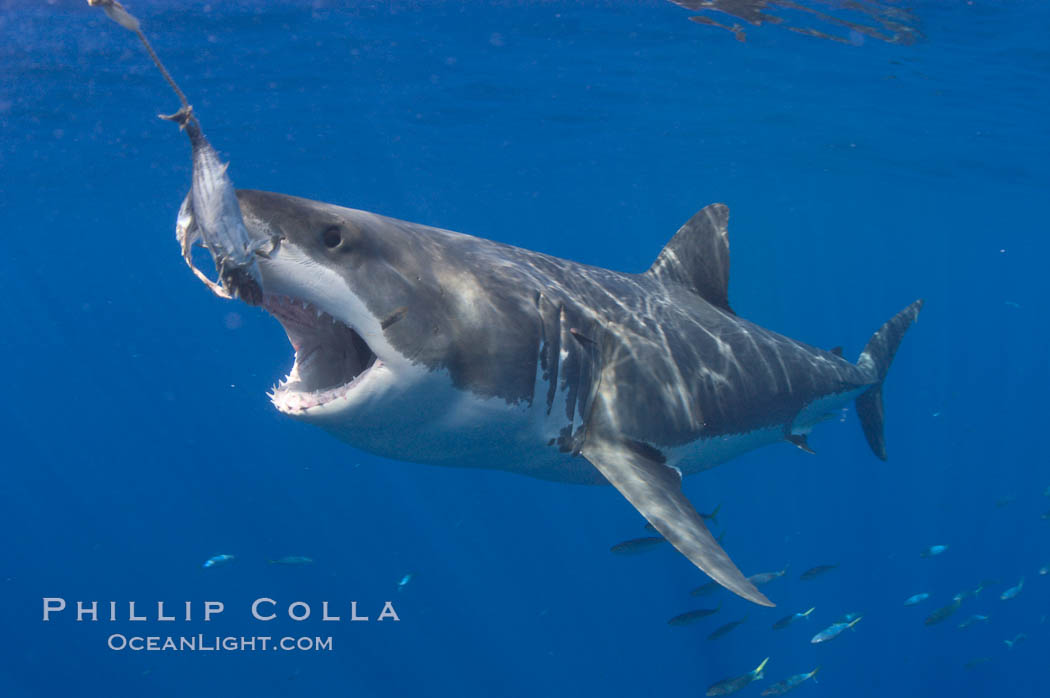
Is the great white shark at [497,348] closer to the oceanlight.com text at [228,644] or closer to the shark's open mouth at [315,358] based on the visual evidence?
the shark's open mouth at [315,358]

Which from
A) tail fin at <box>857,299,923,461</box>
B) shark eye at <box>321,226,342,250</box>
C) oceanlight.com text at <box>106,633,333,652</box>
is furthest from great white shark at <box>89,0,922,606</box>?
oceanlight.com text at <box>106,633,333,652</box>

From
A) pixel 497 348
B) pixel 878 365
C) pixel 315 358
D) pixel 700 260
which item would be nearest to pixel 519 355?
pixel 497 348

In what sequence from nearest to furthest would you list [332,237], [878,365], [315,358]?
[332,237] < [315,358] < [878,365]

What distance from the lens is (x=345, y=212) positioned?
310cm

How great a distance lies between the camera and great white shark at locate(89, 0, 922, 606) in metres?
2.72

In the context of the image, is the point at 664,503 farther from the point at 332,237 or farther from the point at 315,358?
the point at 332,237

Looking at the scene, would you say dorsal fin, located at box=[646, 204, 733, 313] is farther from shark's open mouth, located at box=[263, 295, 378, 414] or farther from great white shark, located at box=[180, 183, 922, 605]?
shark's open mouth, located at box=[263, 295, 378, 414]

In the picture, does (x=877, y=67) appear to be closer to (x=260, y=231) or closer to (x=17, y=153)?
(x=260, y=231)

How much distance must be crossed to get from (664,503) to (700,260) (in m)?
2.94

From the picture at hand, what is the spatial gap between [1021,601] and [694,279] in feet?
95.2

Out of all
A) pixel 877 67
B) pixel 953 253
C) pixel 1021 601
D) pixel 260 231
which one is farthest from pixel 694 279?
pixel 953 253

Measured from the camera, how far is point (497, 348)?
361 centimetres

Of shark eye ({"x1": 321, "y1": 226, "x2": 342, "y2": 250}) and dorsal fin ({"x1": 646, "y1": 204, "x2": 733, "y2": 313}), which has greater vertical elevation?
dorsal fin ({"x1": 646, "y1": 204, "x2": 733, "y2": 313})

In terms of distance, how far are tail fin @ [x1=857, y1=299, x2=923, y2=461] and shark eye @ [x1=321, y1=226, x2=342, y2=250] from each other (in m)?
6.57
